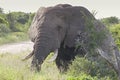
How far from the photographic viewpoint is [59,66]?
13.2 m

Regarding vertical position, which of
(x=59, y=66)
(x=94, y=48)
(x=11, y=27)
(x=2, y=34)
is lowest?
(x=11, y=27)

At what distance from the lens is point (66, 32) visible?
12.7 metres

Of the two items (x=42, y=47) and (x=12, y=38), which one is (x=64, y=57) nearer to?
(x=42, y=47)

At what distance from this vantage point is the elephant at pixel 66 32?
1214 cm

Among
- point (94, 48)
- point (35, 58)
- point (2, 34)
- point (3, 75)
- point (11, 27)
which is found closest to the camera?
point (3, 75)

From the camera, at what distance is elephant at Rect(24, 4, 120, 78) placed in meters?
12.1

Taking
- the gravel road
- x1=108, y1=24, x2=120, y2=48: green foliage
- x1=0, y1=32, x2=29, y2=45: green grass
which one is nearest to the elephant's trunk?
x1=108, y1=24, x2=120, y2=48: green foliage

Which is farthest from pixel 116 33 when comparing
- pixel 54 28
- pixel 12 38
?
pixel 54 28

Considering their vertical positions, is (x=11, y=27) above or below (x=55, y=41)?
below

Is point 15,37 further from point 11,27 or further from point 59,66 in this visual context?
point 59,66

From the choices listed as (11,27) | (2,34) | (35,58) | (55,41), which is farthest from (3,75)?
(11,27)

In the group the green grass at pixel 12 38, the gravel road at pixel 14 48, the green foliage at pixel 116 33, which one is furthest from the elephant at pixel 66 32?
the green grass at pixel 12 38

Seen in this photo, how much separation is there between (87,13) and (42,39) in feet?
5.66

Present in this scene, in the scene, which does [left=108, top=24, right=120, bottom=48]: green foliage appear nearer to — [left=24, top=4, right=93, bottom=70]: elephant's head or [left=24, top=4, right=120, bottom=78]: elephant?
[left=24, top=4, right=120, bottom=78]: elephant
